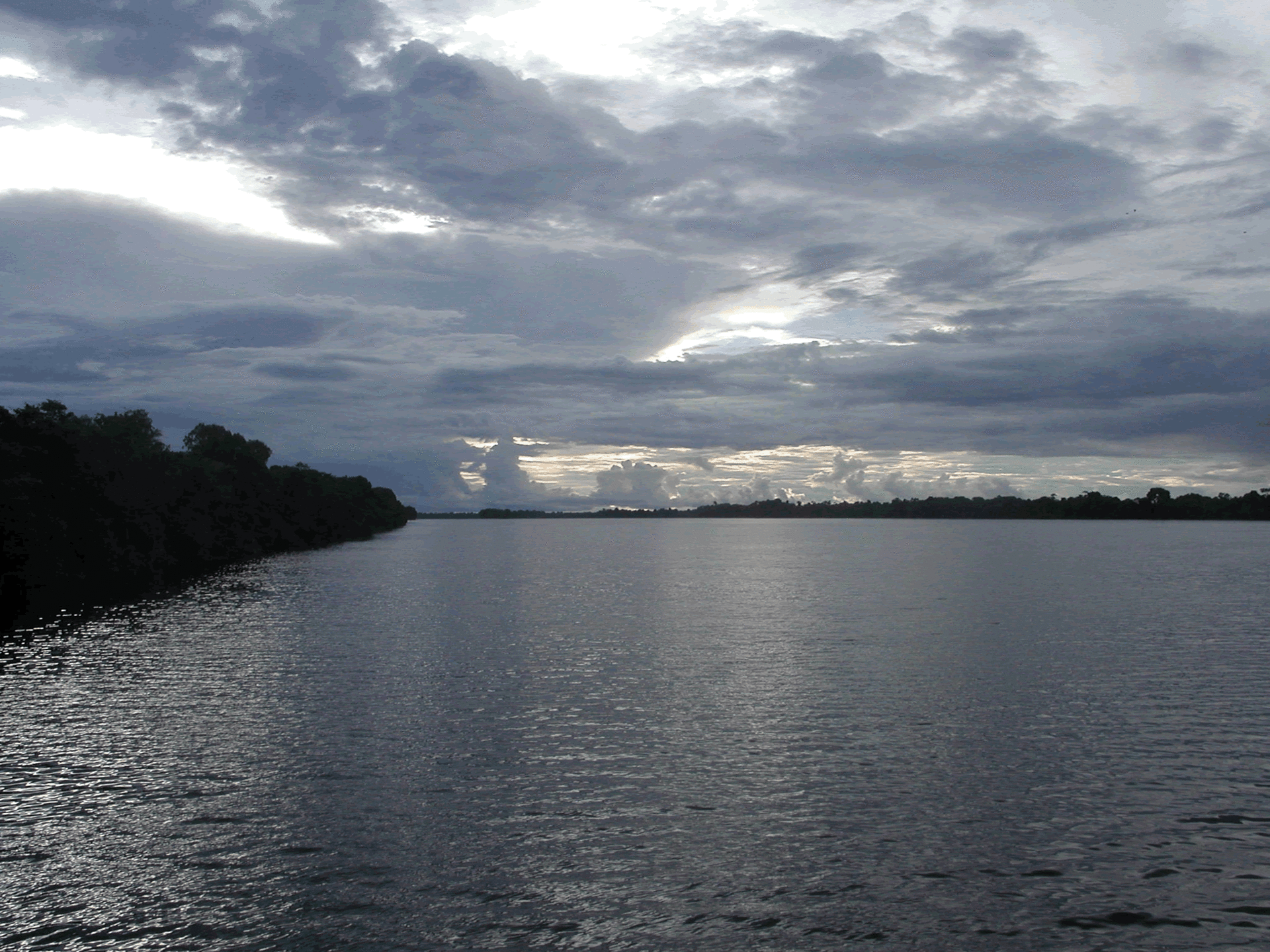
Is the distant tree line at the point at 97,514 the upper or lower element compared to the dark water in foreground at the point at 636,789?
upper

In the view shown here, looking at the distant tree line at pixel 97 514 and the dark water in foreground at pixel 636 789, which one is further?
the distant tree line at pixel 97 514

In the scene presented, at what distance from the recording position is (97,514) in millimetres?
70000

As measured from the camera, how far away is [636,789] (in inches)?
823

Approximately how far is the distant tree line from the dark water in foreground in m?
15.9

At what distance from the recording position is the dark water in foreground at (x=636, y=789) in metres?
14.6

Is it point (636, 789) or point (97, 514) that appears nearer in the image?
point (636, 789)

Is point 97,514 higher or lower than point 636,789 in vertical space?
higher

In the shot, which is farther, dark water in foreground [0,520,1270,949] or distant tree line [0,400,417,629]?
distant tree line [0,400,417,629]

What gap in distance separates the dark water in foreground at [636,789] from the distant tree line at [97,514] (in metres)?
15.9

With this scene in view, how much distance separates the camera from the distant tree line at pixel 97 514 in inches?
2314

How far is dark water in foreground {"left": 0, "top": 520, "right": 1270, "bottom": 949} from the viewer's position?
47.9 ft

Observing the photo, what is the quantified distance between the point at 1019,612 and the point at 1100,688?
24.9m

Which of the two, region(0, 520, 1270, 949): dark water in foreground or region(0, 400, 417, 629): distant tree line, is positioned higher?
region(0, 400, 417, 629): distant tree line

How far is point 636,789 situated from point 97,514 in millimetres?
64374
